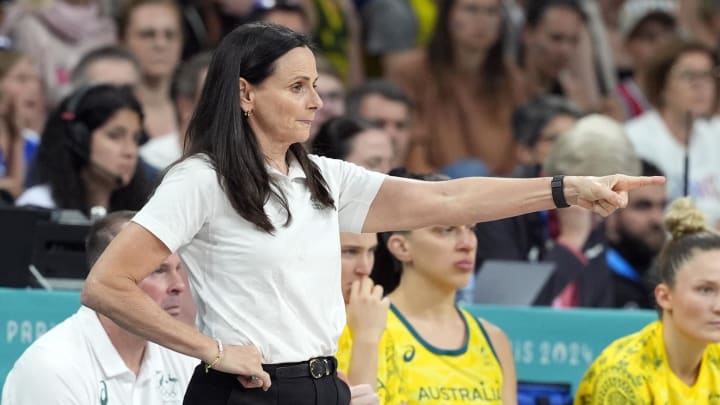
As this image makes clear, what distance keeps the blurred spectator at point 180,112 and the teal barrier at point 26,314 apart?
2252 millimetres

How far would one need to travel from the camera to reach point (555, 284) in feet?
21.7

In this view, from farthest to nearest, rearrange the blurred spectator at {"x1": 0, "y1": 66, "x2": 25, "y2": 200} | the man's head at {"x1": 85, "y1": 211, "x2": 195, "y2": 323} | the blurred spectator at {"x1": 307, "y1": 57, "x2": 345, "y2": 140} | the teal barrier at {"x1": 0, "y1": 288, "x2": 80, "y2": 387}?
the blurred spectator at {"x1": 307, "y1": 57, "x2": 345, "y2": 140} → the blurred spectator at {"x1": 0, "y1": 66, "x2": 25, "y2": 200} → the teal barrier at {"x1": 0, "y1": 288, "x2": 80, "y2": 387} → the man's head at {"x1": 85, "y1": 211, "x2": 195, "y2": 323}

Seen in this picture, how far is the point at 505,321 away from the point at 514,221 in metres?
1.23

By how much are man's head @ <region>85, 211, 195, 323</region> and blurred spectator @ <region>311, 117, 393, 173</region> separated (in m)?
2.07

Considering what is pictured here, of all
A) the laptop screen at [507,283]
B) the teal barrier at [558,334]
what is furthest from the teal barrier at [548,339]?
the laptop screen at [507,283]

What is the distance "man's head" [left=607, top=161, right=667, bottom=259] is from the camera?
305 inches

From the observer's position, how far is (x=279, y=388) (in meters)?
3.69

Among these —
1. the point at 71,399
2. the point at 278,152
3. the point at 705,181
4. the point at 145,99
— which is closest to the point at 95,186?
the point at 145,99

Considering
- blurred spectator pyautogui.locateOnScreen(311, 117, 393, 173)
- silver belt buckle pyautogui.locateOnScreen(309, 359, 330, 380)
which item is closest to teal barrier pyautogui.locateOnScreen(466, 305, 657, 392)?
blurred spectator pyautogui.locateOnScreen(311, 117, 393, 173)

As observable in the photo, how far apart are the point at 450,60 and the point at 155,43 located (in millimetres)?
1830

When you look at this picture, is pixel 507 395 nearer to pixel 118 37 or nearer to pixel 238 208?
pixel 238 208

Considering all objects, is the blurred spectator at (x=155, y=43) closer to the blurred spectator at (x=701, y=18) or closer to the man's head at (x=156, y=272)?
the man's head at (x=156, y=272)

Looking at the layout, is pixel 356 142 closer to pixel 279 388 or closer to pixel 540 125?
pixel 540 125

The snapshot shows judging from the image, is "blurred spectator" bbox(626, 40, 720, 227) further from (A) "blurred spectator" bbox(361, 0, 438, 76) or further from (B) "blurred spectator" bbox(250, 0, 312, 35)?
(B) "blurred spectator" bbox(250, 0, 312, 35)
